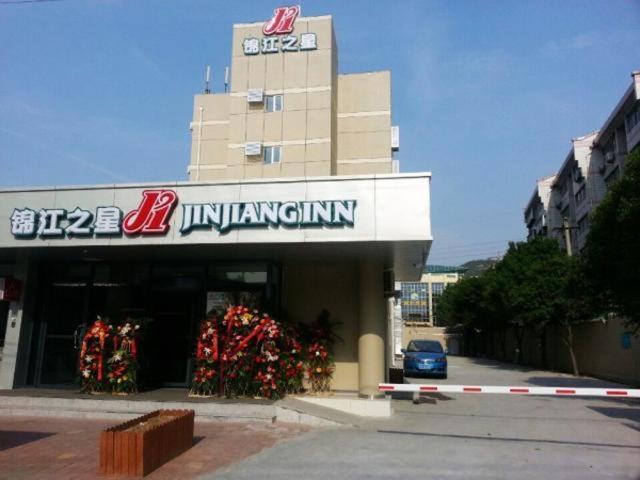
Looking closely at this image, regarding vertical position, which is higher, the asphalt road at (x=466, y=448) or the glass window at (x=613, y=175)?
the glass window at (x=613, y=175)

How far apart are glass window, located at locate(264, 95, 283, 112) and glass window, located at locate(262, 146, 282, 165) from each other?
1.72 metres

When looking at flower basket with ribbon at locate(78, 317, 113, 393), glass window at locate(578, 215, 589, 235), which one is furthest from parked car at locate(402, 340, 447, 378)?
glass window at locate(578, 215, 589, 235)

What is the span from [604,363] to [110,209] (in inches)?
848

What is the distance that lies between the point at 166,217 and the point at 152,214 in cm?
32

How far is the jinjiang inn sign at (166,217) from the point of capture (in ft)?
34.7

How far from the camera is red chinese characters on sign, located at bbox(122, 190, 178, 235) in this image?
36.3 ft

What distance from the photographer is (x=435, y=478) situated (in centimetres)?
643

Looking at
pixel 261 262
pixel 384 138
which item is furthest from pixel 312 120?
pixel 261 262

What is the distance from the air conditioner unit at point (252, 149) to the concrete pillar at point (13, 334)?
37.0 feet

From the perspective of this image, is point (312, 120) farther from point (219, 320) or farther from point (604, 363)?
point (604, 363)

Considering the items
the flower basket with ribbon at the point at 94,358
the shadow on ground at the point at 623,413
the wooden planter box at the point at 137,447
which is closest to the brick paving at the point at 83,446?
the wooden planter box at the point at 137,447

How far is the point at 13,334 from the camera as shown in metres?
13.0

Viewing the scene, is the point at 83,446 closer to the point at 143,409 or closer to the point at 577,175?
the point at 143,409

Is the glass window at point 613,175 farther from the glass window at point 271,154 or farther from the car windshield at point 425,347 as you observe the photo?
the glass window at point 271,154
